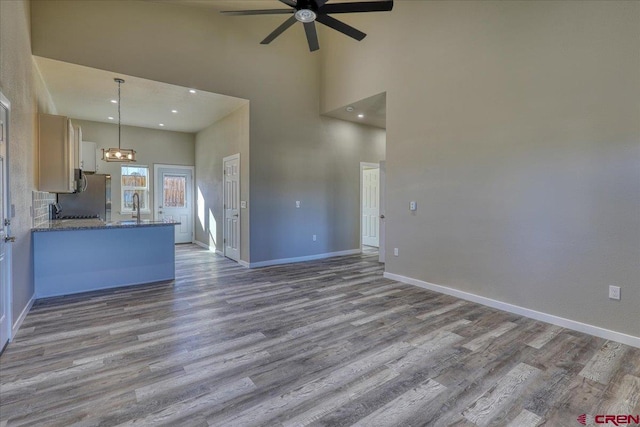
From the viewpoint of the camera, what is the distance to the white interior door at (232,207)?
6.06 meters

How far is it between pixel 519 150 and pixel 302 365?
3.15 meters

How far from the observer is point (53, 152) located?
158 inches

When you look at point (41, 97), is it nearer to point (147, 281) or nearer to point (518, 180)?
point (147, 281)

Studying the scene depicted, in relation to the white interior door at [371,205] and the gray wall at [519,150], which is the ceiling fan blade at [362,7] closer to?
the gray wall at [519,150]

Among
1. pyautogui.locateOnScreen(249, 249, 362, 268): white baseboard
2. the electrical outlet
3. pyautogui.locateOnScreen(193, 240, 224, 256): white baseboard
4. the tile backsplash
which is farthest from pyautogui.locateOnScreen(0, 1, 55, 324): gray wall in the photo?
the electrical outlet

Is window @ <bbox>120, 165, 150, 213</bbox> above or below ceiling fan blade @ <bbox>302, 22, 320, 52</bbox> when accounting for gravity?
below

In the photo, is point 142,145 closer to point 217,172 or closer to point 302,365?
point 217,172

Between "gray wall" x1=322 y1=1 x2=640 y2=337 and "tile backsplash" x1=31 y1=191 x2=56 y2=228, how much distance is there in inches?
189

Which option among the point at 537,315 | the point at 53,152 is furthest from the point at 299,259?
the point at 53,152

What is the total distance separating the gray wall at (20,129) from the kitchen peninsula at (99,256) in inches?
9.8

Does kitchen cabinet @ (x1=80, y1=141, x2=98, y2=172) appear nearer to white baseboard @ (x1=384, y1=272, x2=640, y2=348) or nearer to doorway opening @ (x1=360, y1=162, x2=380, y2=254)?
doorway opening @ (x1=360, y1=162, x2=380, y2=254)

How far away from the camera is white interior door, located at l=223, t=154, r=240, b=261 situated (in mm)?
6062

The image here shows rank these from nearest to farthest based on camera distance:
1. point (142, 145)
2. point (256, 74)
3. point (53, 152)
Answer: point (53, 152), point (256, 74), point (142, 145)

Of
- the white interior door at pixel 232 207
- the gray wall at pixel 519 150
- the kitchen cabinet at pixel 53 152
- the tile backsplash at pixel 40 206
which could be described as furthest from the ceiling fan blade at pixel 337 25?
the tile backsplash at pixel 40 206
